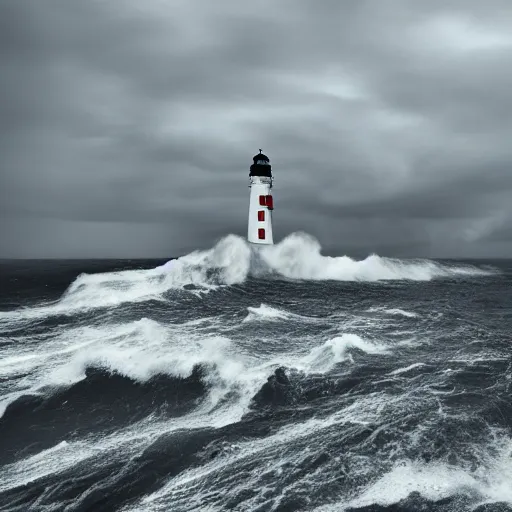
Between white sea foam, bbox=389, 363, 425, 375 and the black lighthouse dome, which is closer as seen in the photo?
white sea foam, bbox=389, 363, 425, 375

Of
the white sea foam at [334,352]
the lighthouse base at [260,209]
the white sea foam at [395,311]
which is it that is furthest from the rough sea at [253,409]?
the lighthouse base at [260,209]

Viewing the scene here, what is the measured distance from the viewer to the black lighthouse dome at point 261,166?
6197 centimetres

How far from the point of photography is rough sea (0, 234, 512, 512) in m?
11.8

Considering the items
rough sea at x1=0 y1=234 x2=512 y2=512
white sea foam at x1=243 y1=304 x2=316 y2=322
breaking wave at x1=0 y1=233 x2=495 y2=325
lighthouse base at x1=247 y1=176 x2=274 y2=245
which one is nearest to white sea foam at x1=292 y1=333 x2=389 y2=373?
rough sea at x1=0 y1=234 x2=512 y2=512

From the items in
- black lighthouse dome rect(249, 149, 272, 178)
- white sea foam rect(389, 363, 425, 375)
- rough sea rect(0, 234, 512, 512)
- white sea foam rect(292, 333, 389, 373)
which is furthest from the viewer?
black lighthouse dome rect(249, 149, 272, 178)

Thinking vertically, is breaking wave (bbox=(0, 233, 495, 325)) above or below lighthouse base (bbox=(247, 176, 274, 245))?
below

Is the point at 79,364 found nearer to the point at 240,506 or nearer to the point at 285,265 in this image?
the point at 240,506

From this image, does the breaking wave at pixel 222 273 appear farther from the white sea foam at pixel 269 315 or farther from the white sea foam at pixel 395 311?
the white sea foam at pixel 395 311

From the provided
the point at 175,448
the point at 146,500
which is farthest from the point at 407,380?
the point at 146,500

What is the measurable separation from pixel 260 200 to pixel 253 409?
4723 centimetres

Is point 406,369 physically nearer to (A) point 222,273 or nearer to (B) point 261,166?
(A) point 222,273

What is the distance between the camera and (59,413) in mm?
Result: 17859

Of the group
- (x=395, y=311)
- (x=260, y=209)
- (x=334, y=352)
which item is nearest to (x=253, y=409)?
(x=334, y=352)

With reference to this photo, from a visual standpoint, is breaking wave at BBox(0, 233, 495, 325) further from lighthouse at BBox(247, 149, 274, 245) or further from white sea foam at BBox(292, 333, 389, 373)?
white sea foam at BBox(292, 333, 389, 373)
